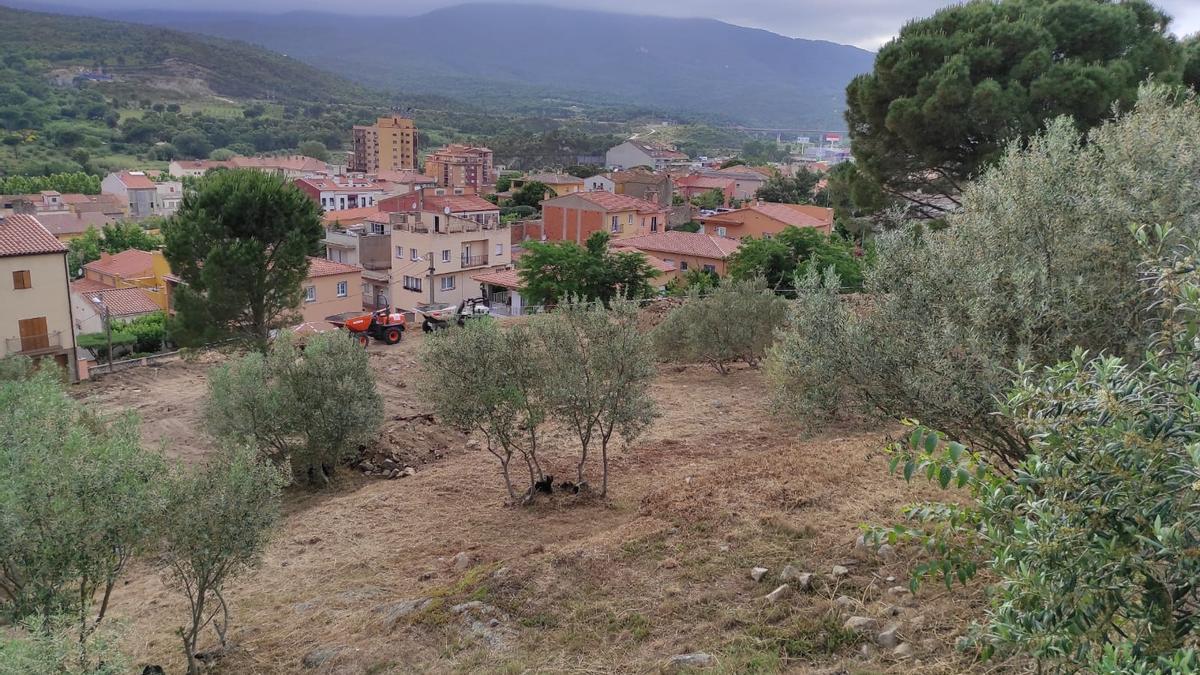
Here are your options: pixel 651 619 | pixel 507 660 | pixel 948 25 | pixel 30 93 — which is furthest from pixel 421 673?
pixel 30 93

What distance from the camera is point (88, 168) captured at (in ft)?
346

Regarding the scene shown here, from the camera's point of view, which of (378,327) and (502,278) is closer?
(378,327)

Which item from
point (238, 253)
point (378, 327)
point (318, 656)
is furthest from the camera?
point (378, 327)

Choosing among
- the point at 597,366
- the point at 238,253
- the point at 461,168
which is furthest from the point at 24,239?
the point at 461,168

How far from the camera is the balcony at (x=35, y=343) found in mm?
26125

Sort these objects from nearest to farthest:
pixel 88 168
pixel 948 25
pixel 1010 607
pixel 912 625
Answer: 1. pixel 1010 607
2. pixel 912 625
3. pixel 948 25
4. pixel 88 168

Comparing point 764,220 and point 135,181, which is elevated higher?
point 764,220

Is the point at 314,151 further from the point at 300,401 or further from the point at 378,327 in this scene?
the point at 300,401

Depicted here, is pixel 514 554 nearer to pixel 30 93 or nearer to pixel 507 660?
pixel 507 660

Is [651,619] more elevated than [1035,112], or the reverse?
[1035,112]

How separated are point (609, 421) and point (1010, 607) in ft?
25.3

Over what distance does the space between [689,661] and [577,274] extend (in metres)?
26.1

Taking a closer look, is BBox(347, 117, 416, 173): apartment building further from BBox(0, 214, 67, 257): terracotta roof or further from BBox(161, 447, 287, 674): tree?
BBox(161, 447, 287, 674): tree

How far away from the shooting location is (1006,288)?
6.15 m
